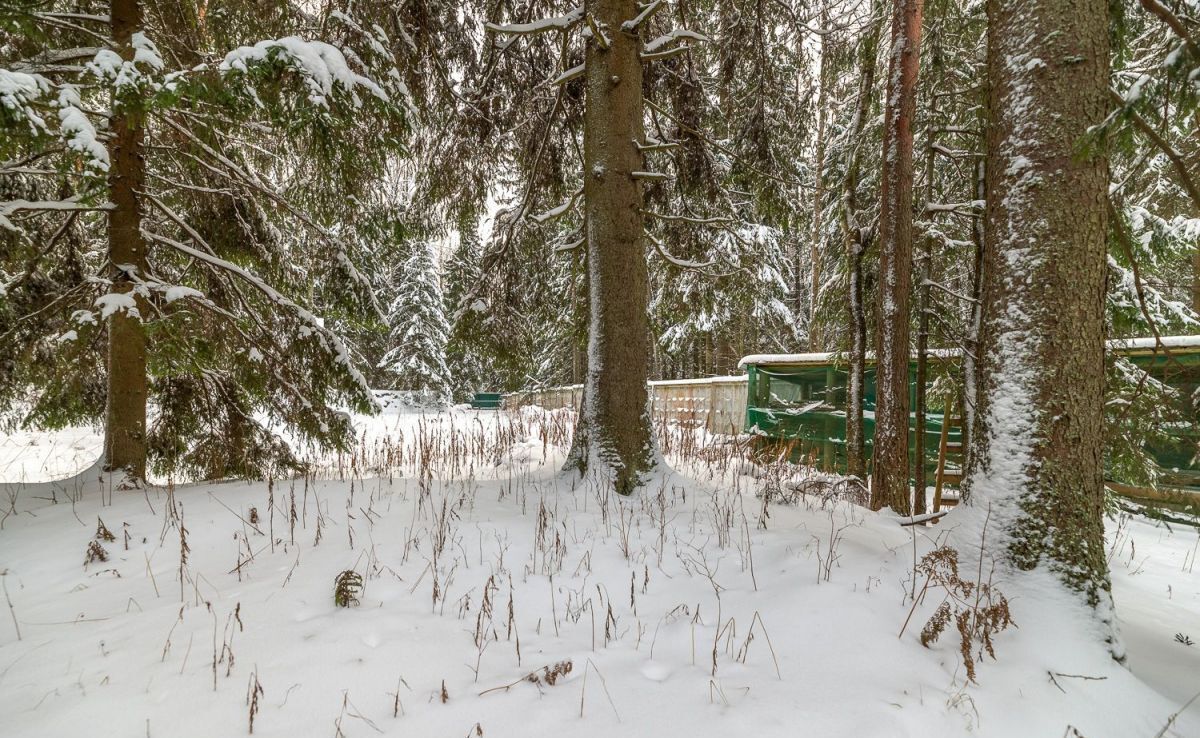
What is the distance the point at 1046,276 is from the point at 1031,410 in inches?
24.5

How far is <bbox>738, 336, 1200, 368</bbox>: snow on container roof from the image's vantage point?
17.6 ft

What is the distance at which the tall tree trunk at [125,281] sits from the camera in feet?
13.9

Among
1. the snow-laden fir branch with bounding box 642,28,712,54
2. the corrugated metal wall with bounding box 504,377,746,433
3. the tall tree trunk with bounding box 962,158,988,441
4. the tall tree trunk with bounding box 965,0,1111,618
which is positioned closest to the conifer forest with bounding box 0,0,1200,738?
the tall tree trunk with bounding box 965,0,1111,618

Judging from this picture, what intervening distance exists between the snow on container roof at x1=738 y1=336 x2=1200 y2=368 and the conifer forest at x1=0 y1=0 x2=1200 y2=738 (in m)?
0.17

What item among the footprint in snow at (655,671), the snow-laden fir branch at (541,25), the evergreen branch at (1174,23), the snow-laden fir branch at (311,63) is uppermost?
the snow-laden fir branch at (541,25)

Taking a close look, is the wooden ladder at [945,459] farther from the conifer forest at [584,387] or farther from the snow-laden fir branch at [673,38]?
the snow-laden fir branch at [673,38]

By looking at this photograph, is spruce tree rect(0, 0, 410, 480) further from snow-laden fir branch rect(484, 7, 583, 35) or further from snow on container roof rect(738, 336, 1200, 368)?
snow on container roof rect(738, 336, 1200, 368)

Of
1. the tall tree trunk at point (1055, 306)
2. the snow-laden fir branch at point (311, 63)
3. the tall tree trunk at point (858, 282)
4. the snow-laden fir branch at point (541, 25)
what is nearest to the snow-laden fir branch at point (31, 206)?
the snow-laden fir branch at point (311, 63)

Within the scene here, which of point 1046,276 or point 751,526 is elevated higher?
point 1046,276

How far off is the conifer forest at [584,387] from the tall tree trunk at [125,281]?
0.03 metres

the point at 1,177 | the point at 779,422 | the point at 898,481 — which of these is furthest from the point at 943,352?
the point at 1,177

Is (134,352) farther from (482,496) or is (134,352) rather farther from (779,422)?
(779,422)

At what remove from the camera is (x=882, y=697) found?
1802 mm

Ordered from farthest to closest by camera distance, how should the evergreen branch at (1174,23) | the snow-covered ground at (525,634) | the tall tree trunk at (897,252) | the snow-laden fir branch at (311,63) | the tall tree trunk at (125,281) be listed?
1. the tall tree trunk at (897,252)
2. the tall tree trunk at (125,281)
3. the snow-laden fir branch at (311,63)
4. the evergreen branch at (1174,23)
5. the snow-covered ground at (525,634)
